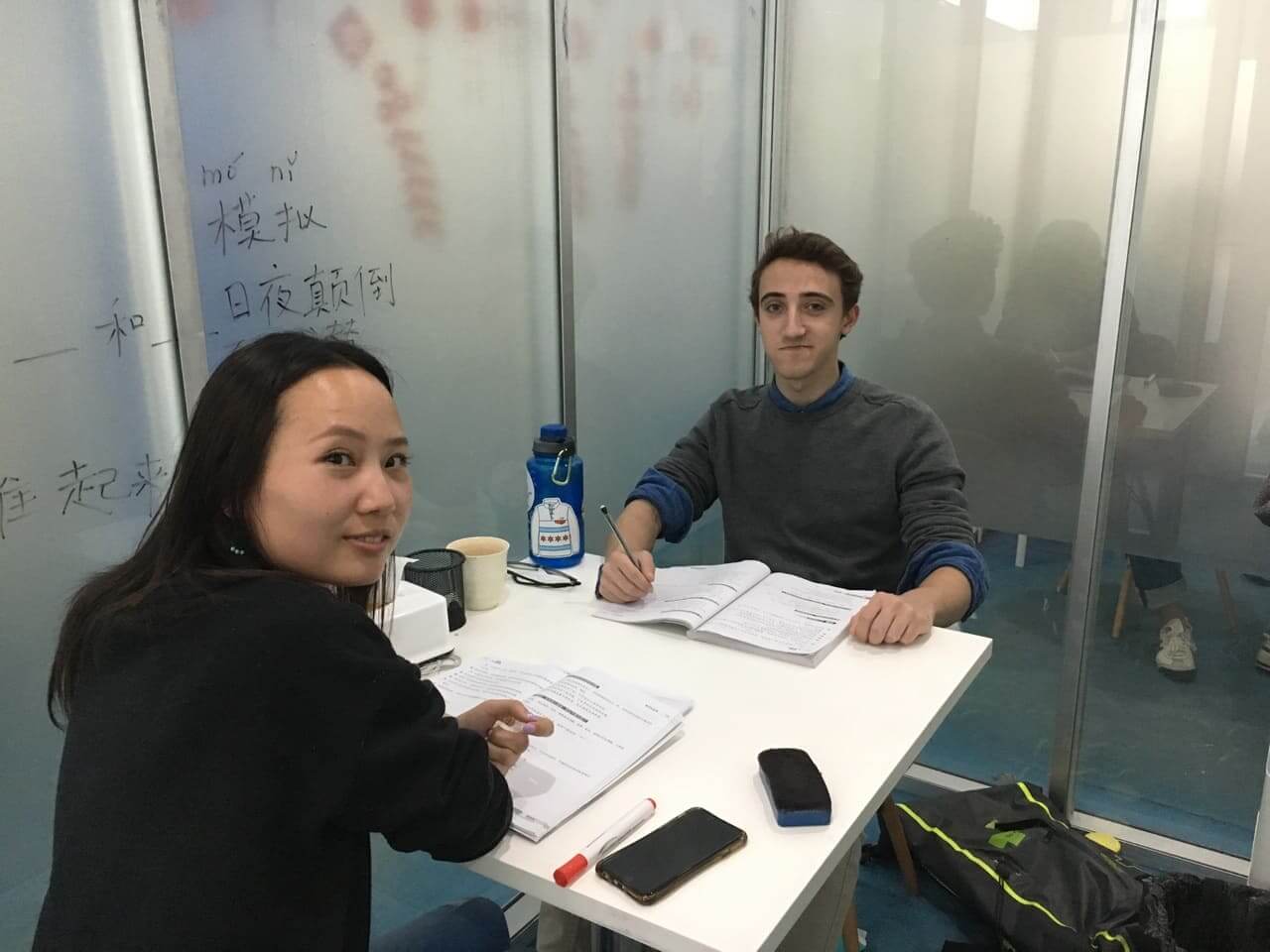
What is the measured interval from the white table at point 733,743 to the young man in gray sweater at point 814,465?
0.33 metres

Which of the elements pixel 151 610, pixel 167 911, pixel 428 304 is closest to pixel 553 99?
pixel 428 304

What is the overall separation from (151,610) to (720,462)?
1.38 m

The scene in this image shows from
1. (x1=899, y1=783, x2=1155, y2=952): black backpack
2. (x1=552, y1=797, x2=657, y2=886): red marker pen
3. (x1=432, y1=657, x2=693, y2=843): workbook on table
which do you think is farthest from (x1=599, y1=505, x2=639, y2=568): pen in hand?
(x1=899, y1=783, x2=1155, y2=952): black backpack

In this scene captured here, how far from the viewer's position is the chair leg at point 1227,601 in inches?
84.4

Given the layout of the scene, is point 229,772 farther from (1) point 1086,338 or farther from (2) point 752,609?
(1) point 1086,338

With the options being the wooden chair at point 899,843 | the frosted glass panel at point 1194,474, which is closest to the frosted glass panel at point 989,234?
the frosted glass panel at point 1194,474

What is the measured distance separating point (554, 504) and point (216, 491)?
3.06ft

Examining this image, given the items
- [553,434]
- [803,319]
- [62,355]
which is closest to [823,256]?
[803,319]

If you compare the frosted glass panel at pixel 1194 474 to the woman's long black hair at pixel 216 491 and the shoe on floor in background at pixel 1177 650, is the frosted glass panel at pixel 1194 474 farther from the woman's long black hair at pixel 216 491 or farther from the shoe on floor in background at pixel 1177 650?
the woman's long black hair at pixel 216 491

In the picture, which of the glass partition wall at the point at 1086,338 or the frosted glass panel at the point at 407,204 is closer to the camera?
the frosted glass panel at the point at 407,204

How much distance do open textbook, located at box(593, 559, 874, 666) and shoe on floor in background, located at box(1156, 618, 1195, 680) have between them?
1117 millimetres

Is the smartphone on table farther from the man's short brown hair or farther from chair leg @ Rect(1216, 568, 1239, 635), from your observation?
chair leg @ Rect(1216, 568, 1239, 635)

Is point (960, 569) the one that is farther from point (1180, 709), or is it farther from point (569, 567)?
point (1180, 709)

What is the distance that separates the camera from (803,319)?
1.88 m
